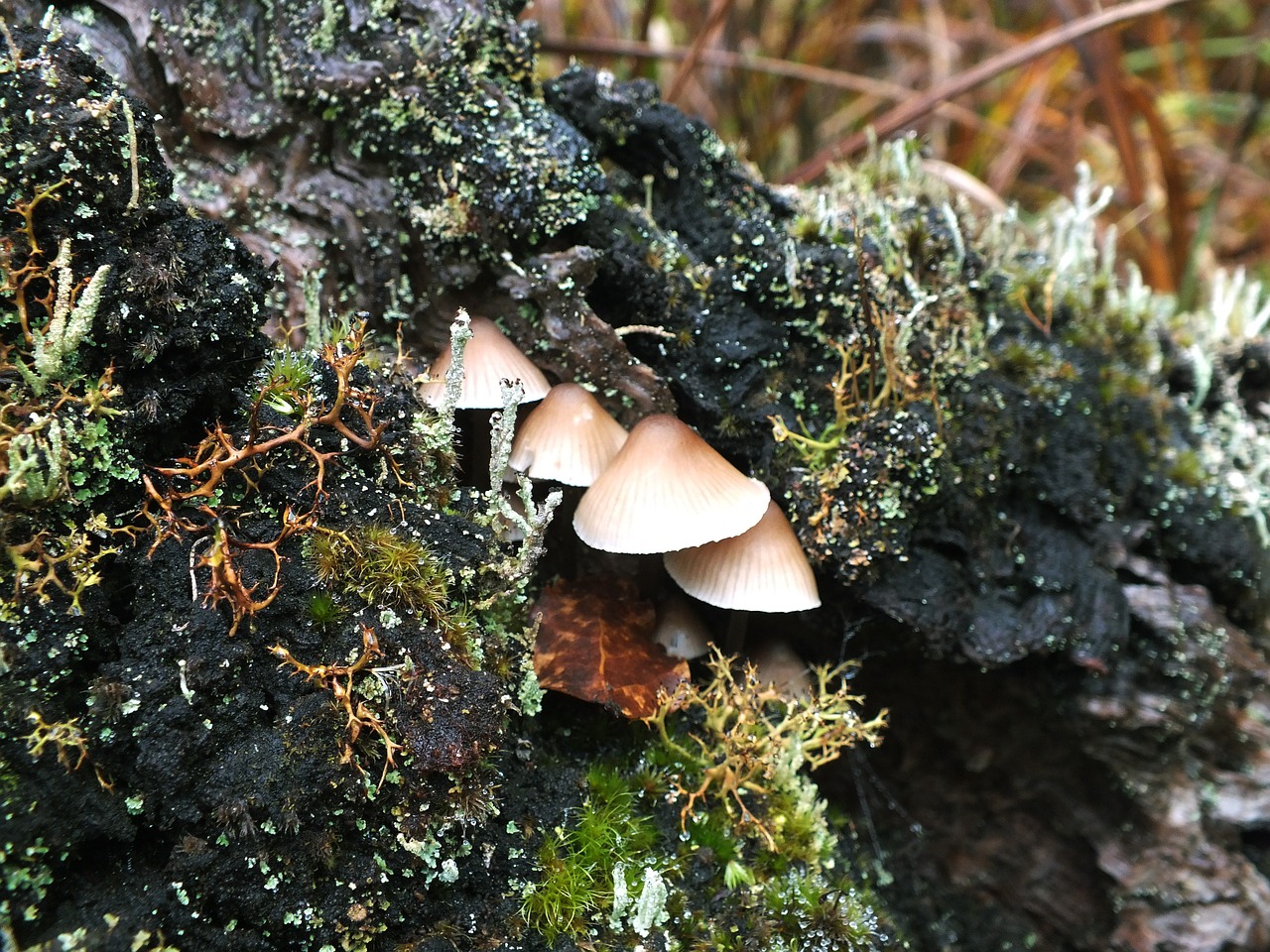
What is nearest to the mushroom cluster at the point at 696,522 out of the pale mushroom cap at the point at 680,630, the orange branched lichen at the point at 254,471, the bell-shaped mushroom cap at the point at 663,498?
the bell-shaped mushroom cap at the point at 663,498

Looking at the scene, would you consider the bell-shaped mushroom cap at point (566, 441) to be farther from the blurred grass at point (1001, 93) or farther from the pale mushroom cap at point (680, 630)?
the blurred grass at point (1001, 93)

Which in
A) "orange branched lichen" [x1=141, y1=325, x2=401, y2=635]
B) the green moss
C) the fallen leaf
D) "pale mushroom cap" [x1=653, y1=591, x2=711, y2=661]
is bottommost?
"pale mushroom cap" [x1=653, y1=591, x2=711, y2=661]

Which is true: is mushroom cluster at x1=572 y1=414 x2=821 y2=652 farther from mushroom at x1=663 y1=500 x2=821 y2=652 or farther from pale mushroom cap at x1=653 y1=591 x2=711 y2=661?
pale mushroom cap at x1=653 y1=591 x2=711 y2=661

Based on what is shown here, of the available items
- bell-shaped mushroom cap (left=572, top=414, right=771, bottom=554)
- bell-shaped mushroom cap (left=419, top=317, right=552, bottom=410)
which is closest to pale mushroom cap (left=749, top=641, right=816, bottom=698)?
bell-shaped mushroom cap (left=572, top=414, right=771, bottom=554)

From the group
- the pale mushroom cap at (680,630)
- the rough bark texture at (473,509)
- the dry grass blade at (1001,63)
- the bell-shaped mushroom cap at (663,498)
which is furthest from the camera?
the dry grass blade at (1001,63)

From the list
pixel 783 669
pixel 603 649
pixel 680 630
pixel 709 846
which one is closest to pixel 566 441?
pixel 603 649

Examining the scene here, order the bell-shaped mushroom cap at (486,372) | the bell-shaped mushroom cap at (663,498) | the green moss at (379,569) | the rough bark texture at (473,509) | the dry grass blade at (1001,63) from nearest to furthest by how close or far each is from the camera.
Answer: the rough bark texture at (473,509)
the green moss at (379,569)
the bell-shaped mushroom cap at (663,498)
the bell-shaped mushroom cap at (486,372)
the dry grass blade at (1001,63)

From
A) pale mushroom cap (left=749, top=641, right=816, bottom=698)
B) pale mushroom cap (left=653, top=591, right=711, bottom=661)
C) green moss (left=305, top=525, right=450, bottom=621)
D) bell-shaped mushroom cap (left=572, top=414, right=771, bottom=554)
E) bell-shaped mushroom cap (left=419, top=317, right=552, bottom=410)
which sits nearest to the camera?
green moss (left=305, top=525, right=450, bottom=621)
